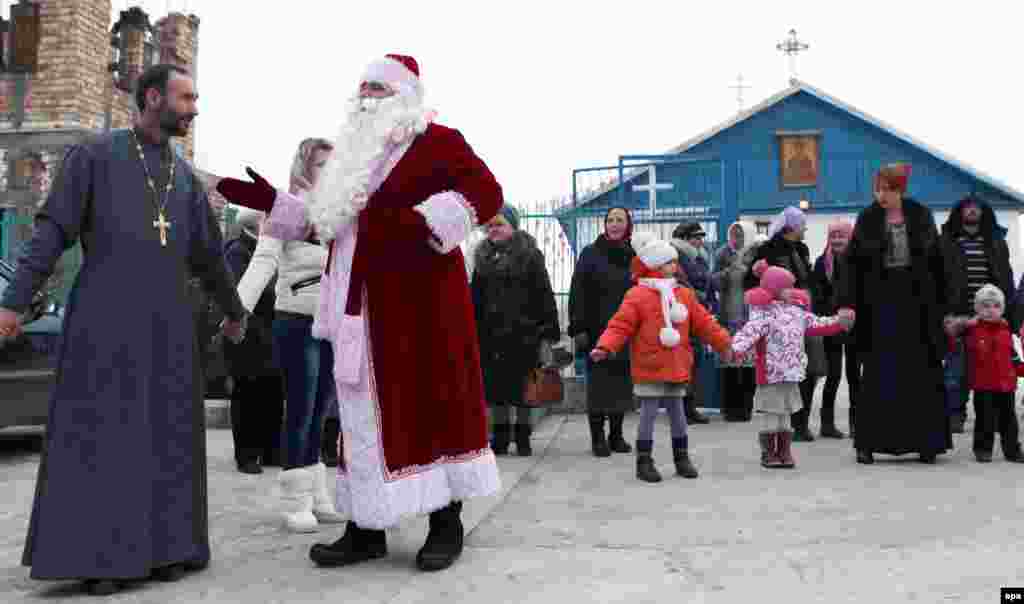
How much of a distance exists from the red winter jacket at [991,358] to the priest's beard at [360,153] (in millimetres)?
4506

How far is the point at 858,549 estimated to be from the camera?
4.12 m

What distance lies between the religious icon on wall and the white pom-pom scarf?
1025 inches

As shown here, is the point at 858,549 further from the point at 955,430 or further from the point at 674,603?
the point at 955,430

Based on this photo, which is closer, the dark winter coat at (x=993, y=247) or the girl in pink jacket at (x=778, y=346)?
the girl in pink jacket at (x=778, y=346)

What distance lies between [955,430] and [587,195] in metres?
4.11

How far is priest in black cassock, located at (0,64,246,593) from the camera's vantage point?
146 inches

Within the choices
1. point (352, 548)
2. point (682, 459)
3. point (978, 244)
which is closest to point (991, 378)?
point (978, 244)

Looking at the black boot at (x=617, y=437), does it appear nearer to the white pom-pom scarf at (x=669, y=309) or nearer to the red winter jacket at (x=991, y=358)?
the white pom-pom scarf at (x=669, y=309)

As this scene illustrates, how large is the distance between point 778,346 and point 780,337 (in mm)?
59

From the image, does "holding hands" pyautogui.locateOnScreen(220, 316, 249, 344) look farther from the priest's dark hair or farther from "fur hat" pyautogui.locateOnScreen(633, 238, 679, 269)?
"fur hat" pyautogui.locateOnScreen(633, 238, 679, 269)

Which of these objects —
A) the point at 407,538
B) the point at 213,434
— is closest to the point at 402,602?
the point at 407,538

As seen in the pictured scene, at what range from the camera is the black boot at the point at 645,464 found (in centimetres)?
621

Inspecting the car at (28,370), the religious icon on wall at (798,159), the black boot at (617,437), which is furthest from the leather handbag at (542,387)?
the religious icon on wall at (798,159)

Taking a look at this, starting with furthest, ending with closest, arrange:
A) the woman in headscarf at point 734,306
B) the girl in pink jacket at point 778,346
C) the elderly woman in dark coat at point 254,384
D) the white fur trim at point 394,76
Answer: the woman in headscarf at point 734,306 → the girl in pink jacket at point 778,346 → the elderly woman in dark coat at point 254,384 → the white fur trim at point 394,76
